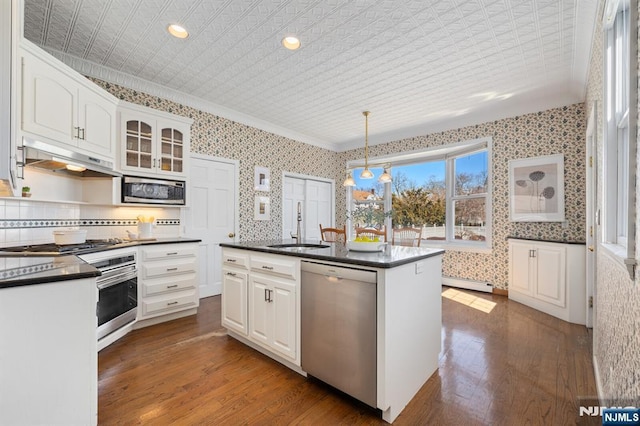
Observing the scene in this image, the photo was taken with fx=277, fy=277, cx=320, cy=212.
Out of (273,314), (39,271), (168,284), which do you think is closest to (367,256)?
(273,314)

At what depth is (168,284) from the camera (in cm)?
304

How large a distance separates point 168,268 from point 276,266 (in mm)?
1597

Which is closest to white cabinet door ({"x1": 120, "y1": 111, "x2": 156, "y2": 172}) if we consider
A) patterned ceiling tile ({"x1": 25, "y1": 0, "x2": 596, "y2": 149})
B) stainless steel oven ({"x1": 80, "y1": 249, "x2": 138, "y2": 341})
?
patterned ceiling tile ({"x1": 25, "y1": 0, "x2": 596, "y2": 149})

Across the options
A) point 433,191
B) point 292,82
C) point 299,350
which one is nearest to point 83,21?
point 292,82

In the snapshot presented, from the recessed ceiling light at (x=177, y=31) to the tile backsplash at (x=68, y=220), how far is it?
1936 mm

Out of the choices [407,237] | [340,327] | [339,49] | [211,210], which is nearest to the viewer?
[340,327]

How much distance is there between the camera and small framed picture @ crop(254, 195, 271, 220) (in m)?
4.66

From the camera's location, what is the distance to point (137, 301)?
2.79m

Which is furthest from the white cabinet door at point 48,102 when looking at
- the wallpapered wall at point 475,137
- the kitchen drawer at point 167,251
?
the kitchen drawer at point 167,251

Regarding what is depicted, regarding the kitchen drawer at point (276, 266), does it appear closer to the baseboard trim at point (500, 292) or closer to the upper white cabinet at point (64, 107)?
the upper white cabinet at point (64, 107)

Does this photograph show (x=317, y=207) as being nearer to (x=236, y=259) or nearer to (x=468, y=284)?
(x=468, y=284)

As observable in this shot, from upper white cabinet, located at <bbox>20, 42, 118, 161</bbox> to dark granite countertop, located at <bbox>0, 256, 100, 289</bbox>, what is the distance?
113 cm

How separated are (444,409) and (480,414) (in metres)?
0.20
